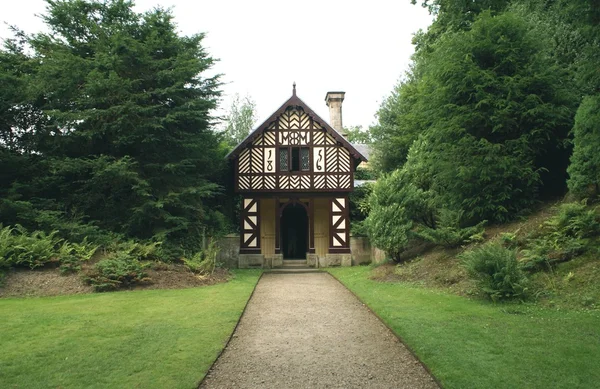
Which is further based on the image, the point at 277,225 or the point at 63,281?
the point at 277,225

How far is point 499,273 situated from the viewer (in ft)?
28.4

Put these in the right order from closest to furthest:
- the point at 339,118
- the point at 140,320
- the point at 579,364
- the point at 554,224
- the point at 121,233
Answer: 1. the point at 579,364
2. the point at 140,320
3. the point at 554,224
4. the point at 121,233
5. the point at 339,118

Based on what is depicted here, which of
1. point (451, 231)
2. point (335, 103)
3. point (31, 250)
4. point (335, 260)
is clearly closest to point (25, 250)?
point (31, 250)

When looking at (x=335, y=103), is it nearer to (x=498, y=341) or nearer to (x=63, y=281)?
(x=63, y=281)

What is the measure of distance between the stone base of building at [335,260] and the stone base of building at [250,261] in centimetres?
270

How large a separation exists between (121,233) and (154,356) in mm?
9357

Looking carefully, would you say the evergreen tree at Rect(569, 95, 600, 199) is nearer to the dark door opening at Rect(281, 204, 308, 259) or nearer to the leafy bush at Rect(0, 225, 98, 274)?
→ the leafy bush at Rect(0, 225, 98, 274)

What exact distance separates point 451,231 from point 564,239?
350cm

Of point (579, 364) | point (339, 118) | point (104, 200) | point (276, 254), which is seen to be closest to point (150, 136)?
point (104, 200)

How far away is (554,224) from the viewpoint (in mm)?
10500

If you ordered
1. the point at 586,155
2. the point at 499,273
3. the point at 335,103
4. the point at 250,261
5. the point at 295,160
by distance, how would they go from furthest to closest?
the point at 335,103
the point at 295,160
the point at 250,261
the point at 586,155
the point at 499,273

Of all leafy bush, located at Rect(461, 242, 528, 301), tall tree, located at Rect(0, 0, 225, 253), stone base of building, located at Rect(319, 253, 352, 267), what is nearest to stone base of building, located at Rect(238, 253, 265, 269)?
stone base of building, located at Rect(319, 253, 352, 267)

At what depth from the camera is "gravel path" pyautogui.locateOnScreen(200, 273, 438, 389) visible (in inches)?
206

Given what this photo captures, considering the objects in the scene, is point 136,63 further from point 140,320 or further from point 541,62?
point 541,62
